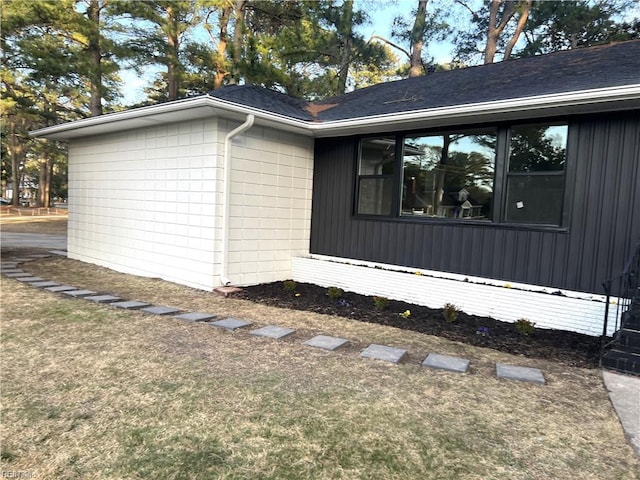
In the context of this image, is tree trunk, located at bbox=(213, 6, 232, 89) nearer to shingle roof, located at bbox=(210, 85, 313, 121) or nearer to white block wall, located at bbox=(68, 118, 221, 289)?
white block wall, located at bbox=(68, 118, 221, 289)

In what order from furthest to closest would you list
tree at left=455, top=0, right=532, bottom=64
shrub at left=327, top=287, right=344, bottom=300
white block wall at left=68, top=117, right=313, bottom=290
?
tree at left=455, top=0, right=532, bottom=64
white block wall at left=68, top=117, right=313, bottom=290
shrub at left=327, top=287, right=344, bottom=300

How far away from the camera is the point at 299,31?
12.4 metres

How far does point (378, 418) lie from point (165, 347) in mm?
1998

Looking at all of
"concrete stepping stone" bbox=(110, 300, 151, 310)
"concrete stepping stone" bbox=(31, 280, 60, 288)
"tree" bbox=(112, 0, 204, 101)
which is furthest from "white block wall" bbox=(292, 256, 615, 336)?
"tree" bbox=(112, 0, 204, 101)

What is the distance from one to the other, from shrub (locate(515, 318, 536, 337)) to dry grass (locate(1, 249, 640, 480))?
0.81m

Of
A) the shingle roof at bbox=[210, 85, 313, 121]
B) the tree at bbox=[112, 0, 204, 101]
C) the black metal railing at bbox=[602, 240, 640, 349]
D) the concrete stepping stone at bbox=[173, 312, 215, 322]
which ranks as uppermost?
the tree at bbox=[112, 0, 204, 101]

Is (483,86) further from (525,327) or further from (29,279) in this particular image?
(29,279)

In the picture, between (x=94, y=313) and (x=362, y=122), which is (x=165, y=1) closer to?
(x=362, y=122)

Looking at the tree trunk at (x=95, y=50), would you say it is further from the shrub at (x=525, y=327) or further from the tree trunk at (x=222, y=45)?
the shrub at (x=525, y=327)

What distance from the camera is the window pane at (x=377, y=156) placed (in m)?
6.26


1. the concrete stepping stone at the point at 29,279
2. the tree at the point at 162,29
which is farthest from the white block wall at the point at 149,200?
the tree at the point at 162,29

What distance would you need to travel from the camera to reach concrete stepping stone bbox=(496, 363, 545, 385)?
10.0 ft

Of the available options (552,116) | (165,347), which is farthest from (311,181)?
(165,347)

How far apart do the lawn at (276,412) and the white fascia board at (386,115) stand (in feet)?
8.94
